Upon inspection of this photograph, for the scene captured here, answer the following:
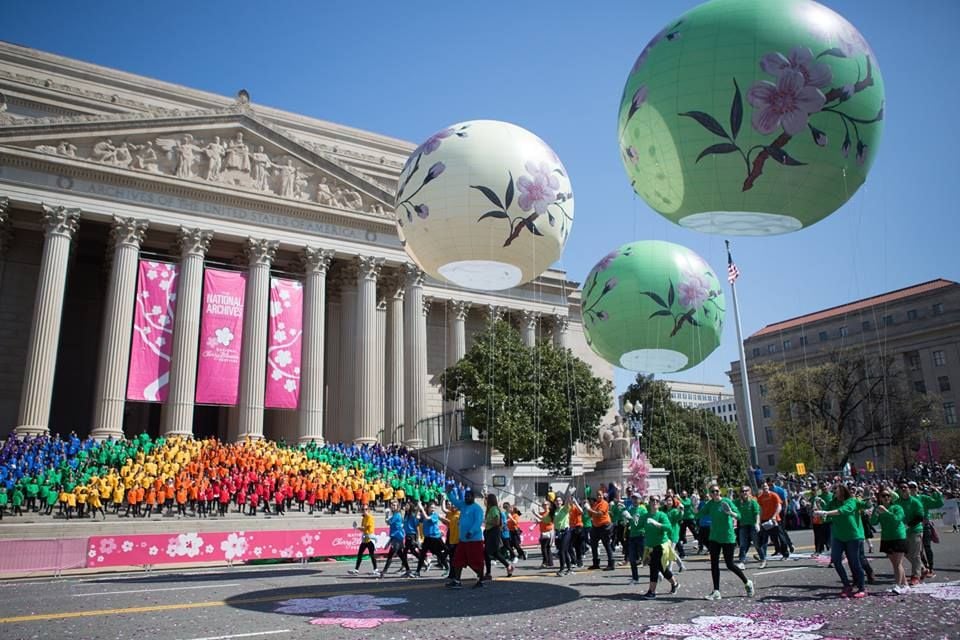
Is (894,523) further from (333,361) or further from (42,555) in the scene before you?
(333,361)

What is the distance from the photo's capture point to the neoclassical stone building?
32062mm

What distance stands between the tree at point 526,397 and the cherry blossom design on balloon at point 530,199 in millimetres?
19636

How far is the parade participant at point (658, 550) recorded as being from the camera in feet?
36.1

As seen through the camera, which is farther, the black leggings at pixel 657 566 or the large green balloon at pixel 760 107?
the black leggings at pixel 657 566

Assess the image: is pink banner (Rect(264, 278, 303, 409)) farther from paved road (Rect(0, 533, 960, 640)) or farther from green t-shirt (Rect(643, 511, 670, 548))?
green t-shirt (Rect(643, 511, 670, 548))

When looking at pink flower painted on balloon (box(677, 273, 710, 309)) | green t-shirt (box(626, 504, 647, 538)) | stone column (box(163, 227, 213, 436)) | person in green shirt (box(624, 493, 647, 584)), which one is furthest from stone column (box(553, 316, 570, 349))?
pink flower painted on balloon (box(677, 273, 710, 309))

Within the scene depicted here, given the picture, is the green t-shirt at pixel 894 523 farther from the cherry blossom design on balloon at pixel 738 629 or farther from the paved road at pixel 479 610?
the cherry blossom design on balloon at pixel 738 629

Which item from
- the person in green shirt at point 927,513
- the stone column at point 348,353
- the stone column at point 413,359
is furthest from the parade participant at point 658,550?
the stone column at point 348,353

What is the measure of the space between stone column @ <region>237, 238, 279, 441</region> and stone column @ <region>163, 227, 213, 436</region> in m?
2.21

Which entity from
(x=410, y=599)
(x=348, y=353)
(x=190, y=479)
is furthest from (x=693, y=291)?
(x=348, y=353)

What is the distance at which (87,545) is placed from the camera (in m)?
18.5

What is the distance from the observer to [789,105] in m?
8.49

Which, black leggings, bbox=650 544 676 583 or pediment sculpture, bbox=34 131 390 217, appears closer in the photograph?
black leggings, bbox=650 544 676 583

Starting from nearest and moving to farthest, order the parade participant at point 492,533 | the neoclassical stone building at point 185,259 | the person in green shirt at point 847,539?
the person in green shirt at point 847,539 < the parade participant at point 492,533 < the neoclassical stone building at point 185,259
